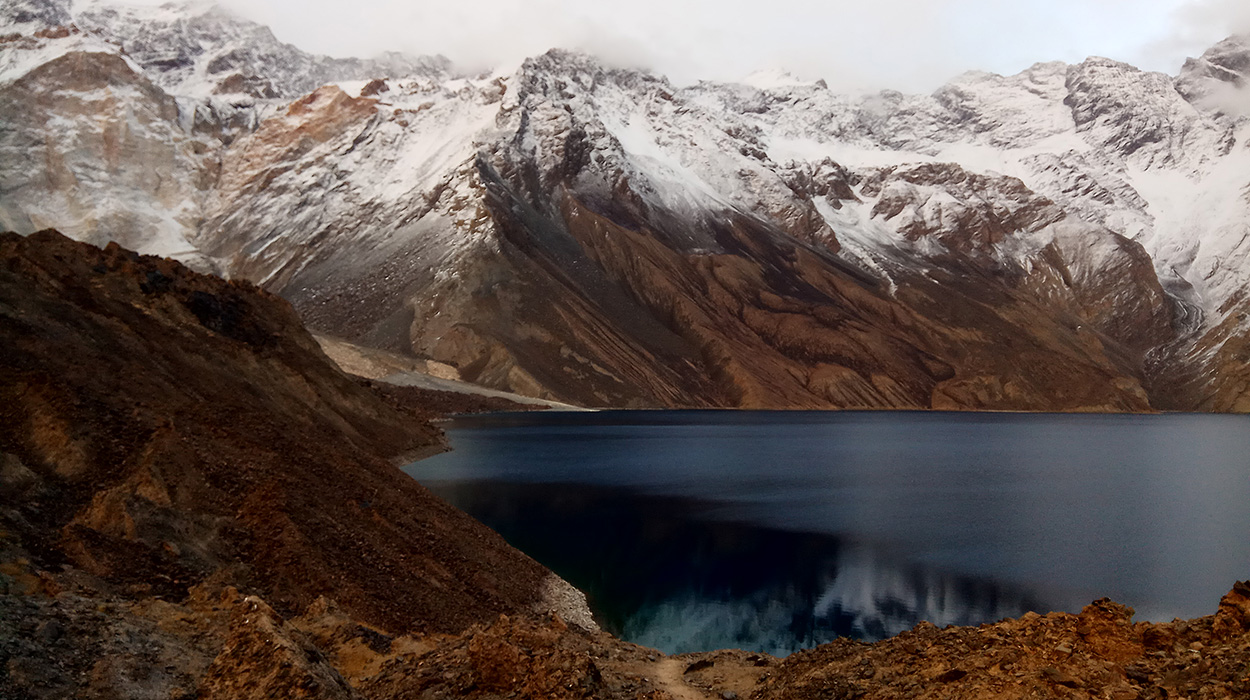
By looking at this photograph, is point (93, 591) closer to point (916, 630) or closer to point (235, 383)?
point (916, 630)

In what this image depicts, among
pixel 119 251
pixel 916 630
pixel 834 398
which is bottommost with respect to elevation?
pixel 916 630

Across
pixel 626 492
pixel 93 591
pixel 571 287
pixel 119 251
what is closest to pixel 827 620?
pixel 93 591

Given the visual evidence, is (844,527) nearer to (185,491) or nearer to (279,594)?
(279,594)

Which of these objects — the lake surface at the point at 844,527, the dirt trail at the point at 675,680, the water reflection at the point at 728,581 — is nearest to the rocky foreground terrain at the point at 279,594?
the dirt trail at the point at 675,680

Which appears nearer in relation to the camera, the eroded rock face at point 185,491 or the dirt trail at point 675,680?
the dirt trail at point 675,680

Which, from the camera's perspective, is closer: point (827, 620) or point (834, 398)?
point (827, 620)

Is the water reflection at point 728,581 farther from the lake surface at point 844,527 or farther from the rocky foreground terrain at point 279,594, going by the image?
the rocky foreground terrain at point 279,594

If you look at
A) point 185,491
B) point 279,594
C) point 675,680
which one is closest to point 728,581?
point 675,680
